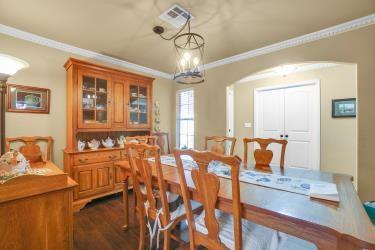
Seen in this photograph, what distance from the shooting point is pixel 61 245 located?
139 centimetres

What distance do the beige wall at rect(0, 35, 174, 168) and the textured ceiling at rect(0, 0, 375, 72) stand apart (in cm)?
26

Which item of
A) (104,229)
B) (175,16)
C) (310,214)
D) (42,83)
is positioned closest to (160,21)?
(175,16)

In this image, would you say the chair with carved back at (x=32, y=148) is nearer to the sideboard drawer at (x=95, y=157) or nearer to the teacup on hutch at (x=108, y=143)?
the sideboard drawer at (x=95, y=157)

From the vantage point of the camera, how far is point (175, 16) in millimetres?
2129

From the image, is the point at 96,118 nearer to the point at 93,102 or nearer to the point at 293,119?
the point at 93,102

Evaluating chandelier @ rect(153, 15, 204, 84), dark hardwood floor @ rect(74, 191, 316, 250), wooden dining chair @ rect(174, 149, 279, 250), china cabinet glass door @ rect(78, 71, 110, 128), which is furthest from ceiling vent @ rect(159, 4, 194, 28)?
dark hardwood floor @ rect(74, 191, 316, 250)

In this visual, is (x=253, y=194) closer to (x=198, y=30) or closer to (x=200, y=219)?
(x=200, y=219)

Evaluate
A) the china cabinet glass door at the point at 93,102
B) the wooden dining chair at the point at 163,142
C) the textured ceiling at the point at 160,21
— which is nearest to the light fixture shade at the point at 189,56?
the textured ceiling at the point at 160,21

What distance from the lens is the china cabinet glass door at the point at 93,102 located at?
285 cm

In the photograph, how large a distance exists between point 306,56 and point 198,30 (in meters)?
1.59

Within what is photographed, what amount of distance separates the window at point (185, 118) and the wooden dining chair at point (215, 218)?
2.90 meters

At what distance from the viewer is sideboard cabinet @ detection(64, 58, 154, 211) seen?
2709mm

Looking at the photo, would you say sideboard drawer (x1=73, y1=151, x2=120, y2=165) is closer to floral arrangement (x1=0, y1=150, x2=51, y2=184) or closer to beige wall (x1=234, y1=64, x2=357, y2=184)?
floral arrangement (x1=0, y1=150, x2=51, y2=184)

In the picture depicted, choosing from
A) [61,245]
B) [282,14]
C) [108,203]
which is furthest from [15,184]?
[282,14]
